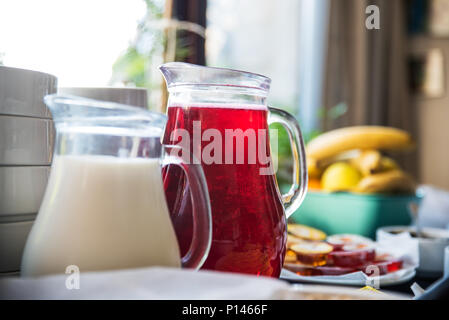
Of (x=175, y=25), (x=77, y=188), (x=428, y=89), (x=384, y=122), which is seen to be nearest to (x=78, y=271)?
(x=77, y=188)

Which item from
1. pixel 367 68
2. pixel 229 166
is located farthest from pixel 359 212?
pixel 367 68

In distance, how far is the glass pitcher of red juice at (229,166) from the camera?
455mm

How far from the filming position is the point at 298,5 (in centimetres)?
332

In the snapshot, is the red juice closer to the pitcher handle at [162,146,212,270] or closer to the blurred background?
the pitcher handle at [162,146,212,270]

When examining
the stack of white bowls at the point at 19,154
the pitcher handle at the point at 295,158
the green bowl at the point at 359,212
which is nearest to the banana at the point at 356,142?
the green bowl at the point at 359,212

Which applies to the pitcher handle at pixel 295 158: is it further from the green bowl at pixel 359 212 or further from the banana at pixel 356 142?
the banana at pixel 356 142

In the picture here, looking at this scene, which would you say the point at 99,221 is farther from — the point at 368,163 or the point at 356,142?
the point at 356,142

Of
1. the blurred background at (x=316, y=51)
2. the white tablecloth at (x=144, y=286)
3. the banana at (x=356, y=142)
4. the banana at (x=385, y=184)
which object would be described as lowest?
the white tablecloth at (x=144, y=286)

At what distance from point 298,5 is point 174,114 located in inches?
119

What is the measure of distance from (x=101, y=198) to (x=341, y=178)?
89 cm

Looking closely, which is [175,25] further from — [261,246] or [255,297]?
[255,297]

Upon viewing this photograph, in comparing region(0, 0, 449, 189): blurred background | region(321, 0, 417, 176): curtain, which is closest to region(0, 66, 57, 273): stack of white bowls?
region(0, 0, 449, 189): blurred background

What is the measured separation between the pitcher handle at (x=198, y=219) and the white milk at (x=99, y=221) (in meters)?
0.02

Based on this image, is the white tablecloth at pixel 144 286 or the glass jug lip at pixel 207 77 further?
the glass jug lip at pixel 207 77
